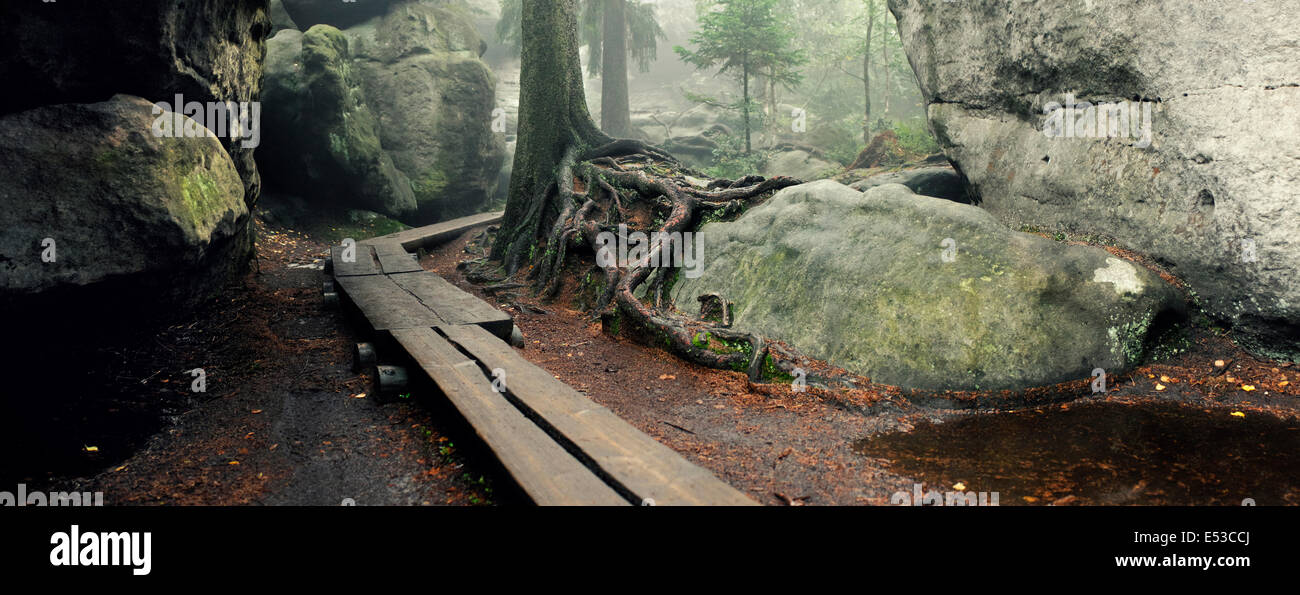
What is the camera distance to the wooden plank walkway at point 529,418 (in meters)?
2.87

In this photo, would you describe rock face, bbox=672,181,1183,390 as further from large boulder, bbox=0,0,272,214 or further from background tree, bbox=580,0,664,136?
background tree, bbox=580,0,664,136

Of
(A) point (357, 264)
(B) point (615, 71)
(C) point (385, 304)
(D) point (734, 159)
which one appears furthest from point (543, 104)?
(B) point (615, 71)

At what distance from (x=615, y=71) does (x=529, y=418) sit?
64.4 feet

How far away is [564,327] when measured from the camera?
7402 mm

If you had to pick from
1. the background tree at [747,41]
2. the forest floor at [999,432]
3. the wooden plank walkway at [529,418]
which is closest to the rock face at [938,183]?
the forest floor at [999,432]

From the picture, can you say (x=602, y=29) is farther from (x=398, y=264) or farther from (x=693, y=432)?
(x=693, y=432)

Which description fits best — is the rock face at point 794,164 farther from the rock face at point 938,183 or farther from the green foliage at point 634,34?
the rock face at point 938,183

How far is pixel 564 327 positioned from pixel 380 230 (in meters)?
7.64

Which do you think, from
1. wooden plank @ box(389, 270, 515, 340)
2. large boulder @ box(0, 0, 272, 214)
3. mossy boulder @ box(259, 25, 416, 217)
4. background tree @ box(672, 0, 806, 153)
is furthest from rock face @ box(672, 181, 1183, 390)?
background tree @ box(672, 0, 806, 153)

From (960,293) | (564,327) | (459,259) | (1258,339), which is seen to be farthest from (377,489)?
(459,259)

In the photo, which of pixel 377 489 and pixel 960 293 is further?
pixel 960 293

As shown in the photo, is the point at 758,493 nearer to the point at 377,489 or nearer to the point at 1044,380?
the point at 377,489

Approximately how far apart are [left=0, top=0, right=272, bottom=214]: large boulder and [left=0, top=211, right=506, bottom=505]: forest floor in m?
2.01

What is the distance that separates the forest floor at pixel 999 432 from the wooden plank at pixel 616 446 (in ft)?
2.09
